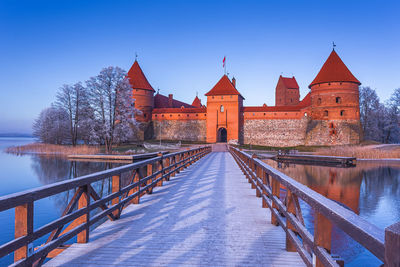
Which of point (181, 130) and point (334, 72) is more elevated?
point (334, 72)

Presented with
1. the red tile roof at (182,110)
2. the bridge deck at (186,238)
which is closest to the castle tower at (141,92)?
the red tile roof at (182,110)

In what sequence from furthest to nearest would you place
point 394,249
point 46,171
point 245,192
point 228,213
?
point 46,171, point 245,192, point 228,213, point 394,249

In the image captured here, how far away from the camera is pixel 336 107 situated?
34.4 metres

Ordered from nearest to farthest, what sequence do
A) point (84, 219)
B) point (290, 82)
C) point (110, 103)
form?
point (84, 219) → point (110, 103) → point (290, 82)

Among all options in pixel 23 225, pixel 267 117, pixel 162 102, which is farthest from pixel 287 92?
pixel 23 225

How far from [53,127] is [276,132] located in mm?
32975

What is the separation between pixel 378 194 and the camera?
12.5m

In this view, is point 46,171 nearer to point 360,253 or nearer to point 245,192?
point 245,192

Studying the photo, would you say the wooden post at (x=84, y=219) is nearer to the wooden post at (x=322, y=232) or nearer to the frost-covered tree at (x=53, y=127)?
the wooden post at (x=322, y=232)

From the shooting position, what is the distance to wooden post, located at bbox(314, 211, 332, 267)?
73.9 inches

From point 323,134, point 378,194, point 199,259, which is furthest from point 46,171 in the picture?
point 323,134

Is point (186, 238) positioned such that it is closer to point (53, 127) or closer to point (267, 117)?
point (267, 117)

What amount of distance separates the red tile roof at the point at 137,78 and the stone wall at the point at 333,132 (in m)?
26.0

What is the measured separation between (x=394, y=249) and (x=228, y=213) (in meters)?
Answer: 3.61
